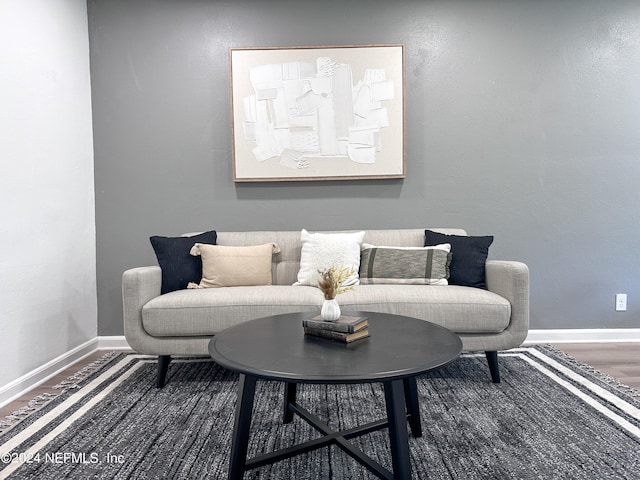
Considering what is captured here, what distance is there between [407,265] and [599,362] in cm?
136

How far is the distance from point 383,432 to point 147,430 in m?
1.01

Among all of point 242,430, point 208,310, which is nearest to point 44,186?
point 208,310

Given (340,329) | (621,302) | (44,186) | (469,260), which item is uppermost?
(44,186)

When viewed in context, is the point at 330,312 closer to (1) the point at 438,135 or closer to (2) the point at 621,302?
(1) the point at 438,135

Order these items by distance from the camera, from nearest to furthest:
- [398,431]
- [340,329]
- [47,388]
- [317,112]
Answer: [398,431], [340,329], [47,388], [317,112]

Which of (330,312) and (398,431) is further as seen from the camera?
(330,312)

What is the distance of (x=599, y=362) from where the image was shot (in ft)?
9.05

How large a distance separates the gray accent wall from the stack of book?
67.6 inches

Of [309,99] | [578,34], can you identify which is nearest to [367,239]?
[309,99]

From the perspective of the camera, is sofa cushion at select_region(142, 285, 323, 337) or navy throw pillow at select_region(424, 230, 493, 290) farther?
navy throw pillow at select_region(424, 230, 493, 290)

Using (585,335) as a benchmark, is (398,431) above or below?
above

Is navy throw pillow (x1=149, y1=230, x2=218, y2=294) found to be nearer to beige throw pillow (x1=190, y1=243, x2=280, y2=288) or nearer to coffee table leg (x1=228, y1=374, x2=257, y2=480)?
beige throw pillow (x1=190, y1=243, x2=280, y2=288)

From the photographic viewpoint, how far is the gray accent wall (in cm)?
324

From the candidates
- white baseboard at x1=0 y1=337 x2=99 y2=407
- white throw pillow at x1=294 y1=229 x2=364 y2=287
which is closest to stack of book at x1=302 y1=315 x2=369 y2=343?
white throw pillow at x1=294 y1=229 x2=364 y2=287
